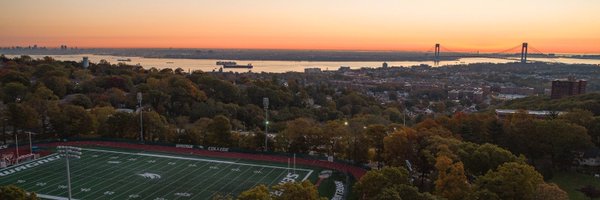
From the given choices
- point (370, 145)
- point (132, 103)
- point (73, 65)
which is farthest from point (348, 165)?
point (73, 65)

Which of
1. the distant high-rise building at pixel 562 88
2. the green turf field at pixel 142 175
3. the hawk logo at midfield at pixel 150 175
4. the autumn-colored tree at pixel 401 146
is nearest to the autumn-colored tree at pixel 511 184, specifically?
the autumn-colored tree at pixel 401 146

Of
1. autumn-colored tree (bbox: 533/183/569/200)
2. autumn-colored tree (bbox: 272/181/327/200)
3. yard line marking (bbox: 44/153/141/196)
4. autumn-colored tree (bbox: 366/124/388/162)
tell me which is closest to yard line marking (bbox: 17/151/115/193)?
yard line marking (bbox: 44/153/141/196)

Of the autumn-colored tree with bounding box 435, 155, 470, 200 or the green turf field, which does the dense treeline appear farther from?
the green turf field

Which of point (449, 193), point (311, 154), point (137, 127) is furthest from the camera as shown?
point (137, 127)

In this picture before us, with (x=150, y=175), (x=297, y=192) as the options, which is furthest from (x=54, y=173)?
(x=297, y=192)

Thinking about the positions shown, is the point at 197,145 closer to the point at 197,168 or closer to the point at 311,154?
the point at 197,168

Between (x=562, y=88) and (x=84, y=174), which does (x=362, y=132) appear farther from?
(x=562, y=88)
